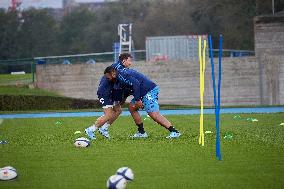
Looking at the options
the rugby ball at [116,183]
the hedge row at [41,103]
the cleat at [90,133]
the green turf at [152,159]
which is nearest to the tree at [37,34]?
the hedge row at [41,103]

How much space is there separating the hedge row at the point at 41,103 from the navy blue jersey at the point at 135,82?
826 inches

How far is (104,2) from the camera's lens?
76500 millimetres

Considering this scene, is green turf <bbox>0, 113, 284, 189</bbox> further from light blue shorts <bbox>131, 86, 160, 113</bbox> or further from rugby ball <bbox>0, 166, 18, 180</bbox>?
light blue shorts <bbox>131, 86, 160, 113</bbox>

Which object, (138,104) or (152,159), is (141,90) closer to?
(138,104)

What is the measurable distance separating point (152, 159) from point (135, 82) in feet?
12.5

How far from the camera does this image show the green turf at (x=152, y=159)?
435 inches

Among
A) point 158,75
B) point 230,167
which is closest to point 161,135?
point 230,167

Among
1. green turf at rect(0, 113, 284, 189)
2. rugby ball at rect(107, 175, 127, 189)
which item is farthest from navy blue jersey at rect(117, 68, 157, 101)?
rugby ball at rect(107, 175, 127, 189)

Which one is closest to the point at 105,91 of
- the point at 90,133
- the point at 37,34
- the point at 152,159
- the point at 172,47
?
the point at 90,133

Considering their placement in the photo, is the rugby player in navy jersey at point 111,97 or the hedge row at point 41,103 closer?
the rugby player in navy jersey at point 111,97

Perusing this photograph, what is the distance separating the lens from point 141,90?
57.4ft

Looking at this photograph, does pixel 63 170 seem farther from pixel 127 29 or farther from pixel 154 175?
pixel 127 29

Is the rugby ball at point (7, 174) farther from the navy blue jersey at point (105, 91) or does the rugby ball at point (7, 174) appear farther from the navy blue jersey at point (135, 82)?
the navy blue jersey at point (105, 91)

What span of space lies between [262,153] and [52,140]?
5.35m
